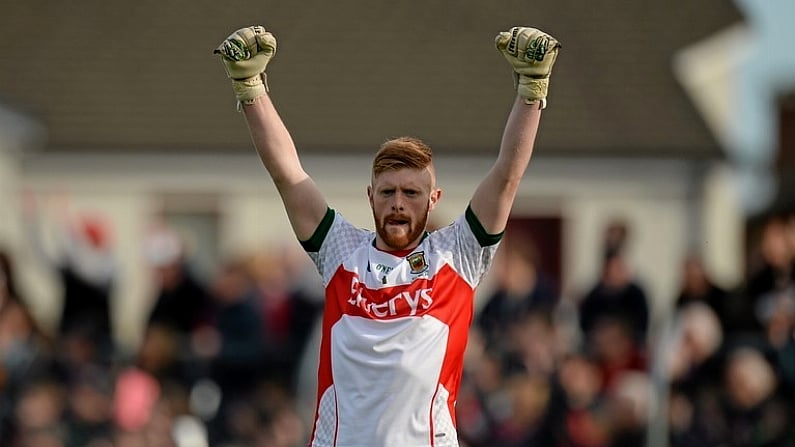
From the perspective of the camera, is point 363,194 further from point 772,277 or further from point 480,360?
point 772,277

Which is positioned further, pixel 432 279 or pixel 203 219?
pixel 203 219

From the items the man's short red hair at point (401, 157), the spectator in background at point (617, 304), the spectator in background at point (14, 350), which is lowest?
the spectator in background at point (14, 350)

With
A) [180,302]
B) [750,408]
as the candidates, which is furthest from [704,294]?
[180,302]

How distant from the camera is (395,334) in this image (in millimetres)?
6355

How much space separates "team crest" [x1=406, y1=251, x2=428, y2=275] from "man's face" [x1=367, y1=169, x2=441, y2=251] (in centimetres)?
5

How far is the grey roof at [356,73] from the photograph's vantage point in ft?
87.2

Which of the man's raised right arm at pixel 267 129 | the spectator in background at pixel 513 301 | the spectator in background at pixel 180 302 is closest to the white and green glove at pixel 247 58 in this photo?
the man's raised right arm at pixel 267 129

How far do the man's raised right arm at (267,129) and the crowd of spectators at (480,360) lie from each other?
5576mm

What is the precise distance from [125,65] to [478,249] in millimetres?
22073

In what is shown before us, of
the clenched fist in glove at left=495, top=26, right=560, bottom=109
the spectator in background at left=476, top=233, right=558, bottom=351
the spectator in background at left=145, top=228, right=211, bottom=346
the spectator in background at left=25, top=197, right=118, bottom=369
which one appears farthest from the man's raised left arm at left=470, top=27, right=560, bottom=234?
the spectator in background at left=25, top=197, right=118, bottom=369

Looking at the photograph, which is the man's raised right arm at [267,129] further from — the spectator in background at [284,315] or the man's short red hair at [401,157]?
the spectator in background at [284,315]

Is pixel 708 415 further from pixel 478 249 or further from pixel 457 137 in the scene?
pixel 457 137

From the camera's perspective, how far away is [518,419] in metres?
12.7

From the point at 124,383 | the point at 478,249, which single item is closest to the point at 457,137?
the point at 124,383
